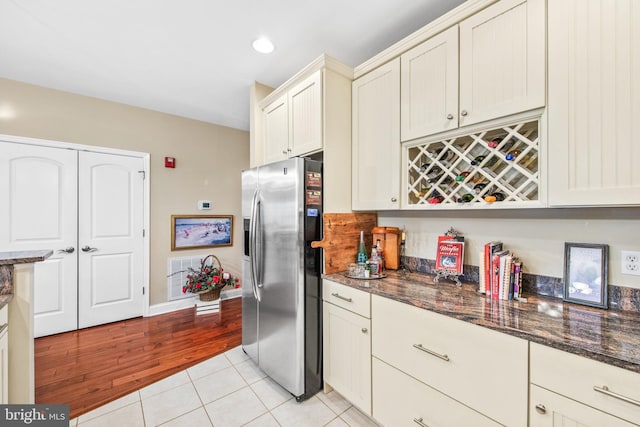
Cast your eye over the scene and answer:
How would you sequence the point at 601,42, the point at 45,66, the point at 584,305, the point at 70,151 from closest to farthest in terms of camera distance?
the point at 601,42
the point at 584,305
the point at 45,66
the point at 70,151

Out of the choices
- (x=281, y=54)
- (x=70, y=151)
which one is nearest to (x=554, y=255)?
(x=281, y=54)

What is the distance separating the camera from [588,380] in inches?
34.9

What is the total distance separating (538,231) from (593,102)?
0.70 meters

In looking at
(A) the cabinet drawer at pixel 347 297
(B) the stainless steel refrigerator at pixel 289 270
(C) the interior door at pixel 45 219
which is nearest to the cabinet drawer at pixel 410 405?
(A) the cabinet drawer at pixel 347 297

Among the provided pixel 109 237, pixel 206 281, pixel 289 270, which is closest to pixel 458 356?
pixel 289 270

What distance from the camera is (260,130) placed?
2.71 m

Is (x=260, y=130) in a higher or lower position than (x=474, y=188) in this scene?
higher

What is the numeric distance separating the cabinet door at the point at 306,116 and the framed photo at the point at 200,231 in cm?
217

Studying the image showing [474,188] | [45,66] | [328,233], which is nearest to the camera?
[474,188]

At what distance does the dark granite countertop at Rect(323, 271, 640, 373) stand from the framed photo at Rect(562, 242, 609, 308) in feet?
0.17

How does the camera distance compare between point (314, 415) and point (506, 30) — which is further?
point (314, 415)

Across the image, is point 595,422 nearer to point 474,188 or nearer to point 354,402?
point 474,188

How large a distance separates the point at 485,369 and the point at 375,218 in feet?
4.49

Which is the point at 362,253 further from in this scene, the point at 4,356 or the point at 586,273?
the point at 4,356
